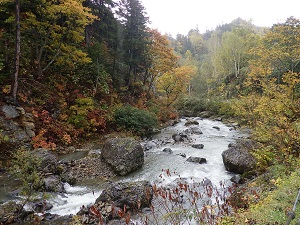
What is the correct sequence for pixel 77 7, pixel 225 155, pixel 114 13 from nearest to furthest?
pixel 225 155 < pixel 77 7 < pixel 114 13

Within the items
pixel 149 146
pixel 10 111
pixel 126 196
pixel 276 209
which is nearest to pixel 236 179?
pixel 126 196

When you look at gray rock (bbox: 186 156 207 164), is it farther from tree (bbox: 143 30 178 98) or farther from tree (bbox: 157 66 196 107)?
tree (bbox: 157 66 196 107)

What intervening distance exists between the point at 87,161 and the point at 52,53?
965 cm

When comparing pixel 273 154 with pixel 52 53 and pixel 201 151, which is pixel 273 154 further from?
pixel 52 53

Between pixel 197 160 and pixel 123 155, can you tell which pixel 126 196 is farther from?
pixel 197 160

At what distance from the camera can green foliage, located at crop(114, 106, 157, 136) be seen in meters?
17.0

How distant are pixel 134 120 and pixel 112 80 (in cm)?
664

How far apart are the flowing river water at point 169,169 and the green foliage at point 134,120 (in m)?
1.28

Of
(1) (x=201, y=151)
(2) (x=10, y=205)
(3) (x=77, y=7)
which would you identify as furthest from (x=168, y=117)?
(2) (x=10, y=205)

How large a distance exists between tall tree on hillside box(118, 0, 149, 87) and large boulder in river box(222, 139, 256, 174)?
1458cm

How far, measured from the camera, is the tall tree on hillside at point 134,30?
72.0ft

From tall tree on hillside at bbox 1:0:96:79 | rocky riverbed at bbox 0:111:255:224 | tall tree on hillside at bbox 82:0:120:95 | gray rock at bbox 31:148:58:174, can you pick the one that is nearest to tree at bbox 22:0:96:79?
tall tree on hillside at bbox 1:0:96:79

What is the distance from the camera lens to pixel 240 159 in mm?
9695

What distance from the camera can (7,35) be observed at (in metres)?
13.2
